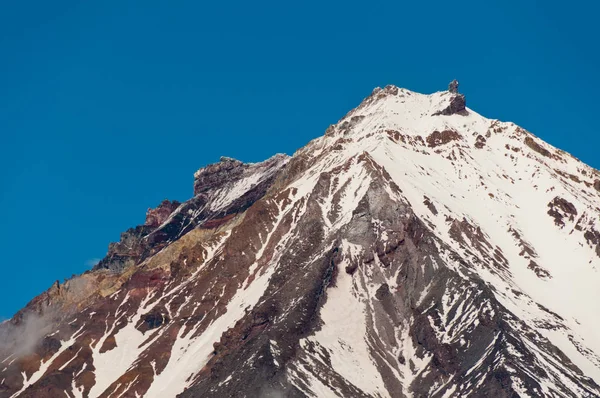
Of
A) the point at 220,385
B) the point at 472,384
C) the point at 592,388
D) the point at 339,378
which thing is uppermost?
the point at 220,385

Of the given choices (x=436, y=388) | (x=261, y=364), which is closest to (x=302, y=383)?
(x=261, y=364)

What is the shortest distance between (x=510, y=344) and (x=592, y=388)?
16.3 metres

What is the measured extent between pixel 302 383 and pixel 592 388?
172 ft

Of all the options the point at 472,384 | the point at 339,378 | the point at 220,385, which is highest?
the point at 220,385

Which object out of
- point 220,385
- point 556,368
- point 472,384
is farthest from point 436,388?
point 220,385

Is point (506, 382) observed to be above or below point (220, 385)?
below

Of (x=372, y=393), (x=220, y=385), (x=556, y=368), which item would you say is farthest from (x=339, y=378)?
(x=556, y=368)

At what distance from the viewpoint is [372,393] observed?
197 meters

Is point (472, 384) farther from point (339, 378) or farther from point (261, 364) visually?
point (261, 364)

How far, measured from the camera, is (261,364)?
193500mm

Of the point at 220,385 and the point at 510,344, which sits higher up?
the point at 220,385

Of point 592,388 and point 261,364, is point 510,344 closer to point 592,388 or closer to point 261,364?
point 592,388

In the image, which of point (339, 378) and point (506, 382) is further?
point (339, 378)

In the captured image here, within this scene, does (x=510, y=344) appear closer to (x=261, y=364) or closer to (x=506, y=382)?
(x=506, y=382)
